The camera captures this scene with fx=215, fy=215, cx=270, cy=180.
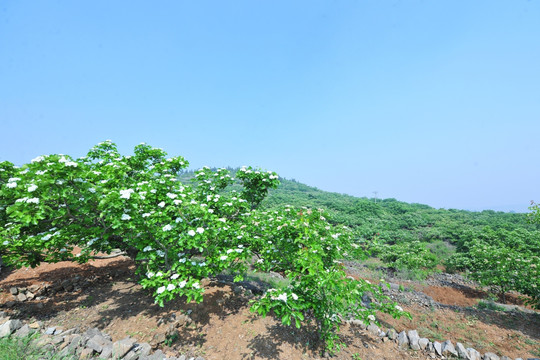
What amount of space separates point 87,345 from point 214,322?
9.48 ft

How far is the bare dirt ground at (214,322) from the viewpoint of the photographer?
5.44 meters

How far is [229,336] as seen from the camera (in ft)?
18.8

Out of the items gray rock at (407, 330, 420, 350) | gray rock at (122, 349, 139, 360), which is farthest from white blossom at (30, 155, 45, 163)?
gray rock at (407, 330, 420, 350)

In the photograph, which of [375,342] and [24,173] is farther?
[375,342]

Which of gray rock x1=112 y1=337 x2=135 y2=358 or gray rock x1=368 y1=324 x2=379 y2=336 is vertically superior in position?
gray rock x1=112 y1=337 x2=135 y2=358

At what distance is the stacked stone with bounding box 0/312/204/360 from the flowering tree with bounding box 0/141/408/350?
127cm

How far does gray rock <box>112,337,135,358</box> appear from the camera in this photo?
4.73m

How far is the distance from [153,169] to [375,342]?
8581mm

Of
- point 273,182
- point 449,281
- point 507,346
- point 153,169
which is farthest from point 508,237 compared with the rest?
point 153,169

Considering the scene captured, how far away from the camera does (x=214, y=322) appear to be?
20.4ft

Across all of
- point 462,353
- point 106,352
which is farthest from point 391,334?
point 106,352

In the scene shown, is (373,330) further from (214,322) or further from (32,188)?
(32,188)

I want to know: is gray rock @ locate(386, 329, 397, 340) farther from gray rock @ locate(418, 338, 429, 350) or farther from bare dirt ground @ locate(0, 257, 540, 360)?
gray rock @ locate(418, 338, 429, 350)

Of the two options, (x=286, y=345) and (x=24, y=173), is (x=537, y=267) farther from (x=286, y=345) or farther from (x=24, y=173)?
(x=24, y=173)
